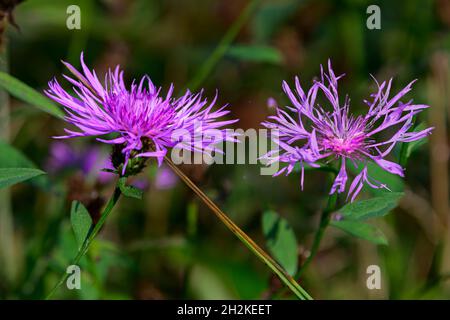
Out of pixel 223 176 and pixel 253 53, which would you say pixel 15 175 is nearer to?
pixel 253 53

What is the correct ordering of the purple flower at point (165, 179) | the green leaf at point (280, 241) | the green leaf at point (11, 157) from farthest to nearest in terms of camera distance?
the purple flower at point (165, 179), the green leaf at point (11, 157), the green leaf at point (280, 241)

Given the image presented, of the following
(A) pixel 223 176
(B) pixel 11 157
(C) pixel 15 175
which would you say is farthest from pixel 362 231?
(A) pixel 223 176

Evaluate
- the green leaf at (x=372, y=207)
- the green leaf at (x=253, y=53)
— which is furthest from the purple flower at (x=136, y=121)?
the green leaf at (x=253, y=53)

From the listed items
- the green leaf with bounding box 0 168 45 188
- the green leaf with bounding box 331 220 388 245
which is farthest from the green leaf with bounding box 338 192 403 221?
the green leaf with bounding box 0 168 45 188

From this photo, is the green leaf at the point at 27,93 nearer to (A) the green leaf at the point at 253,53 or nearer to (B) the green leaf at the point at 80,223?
(B) the green leaf at the point at 80,223

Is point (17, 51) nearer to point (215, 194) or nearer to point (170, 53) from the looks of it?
point (170, 53)
